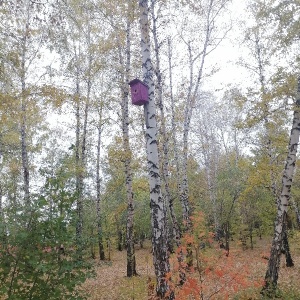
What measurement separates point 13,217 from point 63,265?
3.36 ft

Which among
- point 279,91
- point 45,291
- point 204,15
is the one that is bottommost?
point 45,291

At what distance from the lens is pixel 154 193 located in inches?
199

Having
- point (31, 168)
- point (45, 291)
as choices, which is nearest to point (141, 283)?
point (45, 291)

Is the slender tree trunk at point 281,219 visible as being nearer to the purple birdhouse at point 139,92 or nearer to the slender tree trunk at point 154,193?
the slender tree trunk at point 154,193

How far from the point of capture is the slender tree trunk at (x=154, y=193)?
486cm

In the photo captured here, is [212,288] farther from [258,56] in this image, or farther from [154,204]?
[258,56]

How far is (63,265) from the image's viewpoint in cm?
417

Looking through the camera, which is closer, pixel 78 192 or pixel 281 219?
pixel 78 192

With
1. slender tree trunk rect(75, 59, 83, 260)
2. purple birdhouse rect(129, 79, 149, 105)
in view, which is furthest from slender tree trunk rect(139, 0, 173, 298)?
slender tree trunk rect(75, 59, 83, 260)

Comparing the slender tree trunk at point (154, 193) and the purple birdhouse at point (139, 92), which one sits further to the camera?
the purple birdhouse at point (139, 92)

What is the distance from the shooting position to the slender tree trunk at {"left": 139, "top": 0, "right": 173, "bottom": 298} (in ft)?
15.9

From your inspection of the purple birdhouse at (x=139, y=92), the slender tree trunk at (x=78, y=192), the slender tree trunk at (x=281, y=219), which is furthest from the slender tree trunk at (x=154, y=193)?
the slender tree trunk at (x=281, y=219)

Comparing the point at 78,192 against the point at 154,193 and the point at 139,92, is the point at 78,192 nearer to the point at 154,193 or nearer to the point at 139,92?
the point at 154,193

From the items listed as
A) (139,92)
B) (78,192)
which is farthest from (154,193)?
(139,92)
